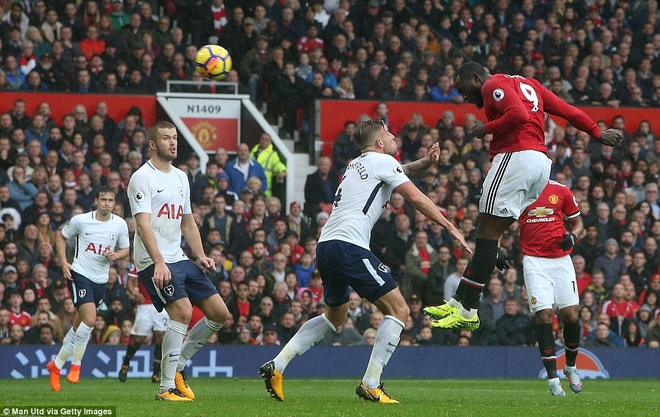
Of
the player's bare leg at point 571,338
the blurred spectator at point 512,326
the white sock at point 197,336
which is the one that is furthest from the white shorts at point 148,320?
the player's bare leg at point 571,338

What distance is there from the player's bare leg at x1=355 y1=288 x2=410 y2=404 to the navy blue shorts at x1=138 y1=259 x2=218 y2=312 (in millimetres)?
1770

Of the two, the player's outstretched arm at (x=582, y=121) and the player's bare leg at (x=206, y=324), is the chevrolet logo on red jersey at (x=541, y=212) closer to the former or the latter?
the player's outstretched arm at (x=582, y=121)

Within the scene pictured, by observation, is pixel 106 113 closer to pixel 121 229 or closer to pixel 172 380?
pixel 121 229

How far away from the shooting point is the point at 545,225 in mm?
13320

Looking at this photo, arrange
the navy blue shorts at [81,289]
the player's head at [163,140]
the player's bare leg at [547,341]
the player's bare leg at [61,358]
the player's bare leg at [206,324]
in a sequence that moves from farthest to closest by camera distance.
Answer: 1. the navy blue shorts at [81,289]
2. the player's bare leg at [61,358]
3. the player's bare leg at [547,341]
4. the player's bare leg at [206,324]
5. the player's head at [163,140]

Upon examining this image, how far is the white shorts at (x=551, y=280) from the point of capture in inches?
521

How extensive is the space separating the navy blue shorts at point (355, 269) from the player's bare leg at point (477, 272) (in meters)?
0.77

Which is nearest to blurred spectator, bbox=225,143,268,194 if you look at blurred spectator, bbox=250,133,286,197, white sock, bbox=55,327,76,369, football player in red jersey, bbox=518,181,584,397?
blurred spectator, bbox=250,133,286,197

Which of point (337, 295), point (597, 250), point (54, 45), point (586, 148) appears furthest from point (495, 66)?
point (337, 295)

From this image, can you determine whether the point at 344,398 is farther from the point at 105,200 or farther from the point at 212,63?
the point at 212,63

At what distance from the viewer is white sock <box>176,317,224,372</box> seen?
11.0 meters

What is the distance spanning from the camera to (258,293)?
59.5 ft

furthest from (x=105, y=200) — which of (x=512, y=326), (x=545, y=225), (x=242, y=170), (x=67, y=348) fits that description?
(x=512, y=326)

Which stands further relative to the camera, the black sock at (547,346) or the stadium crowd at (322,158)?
the stadium crowd at (322,158)
